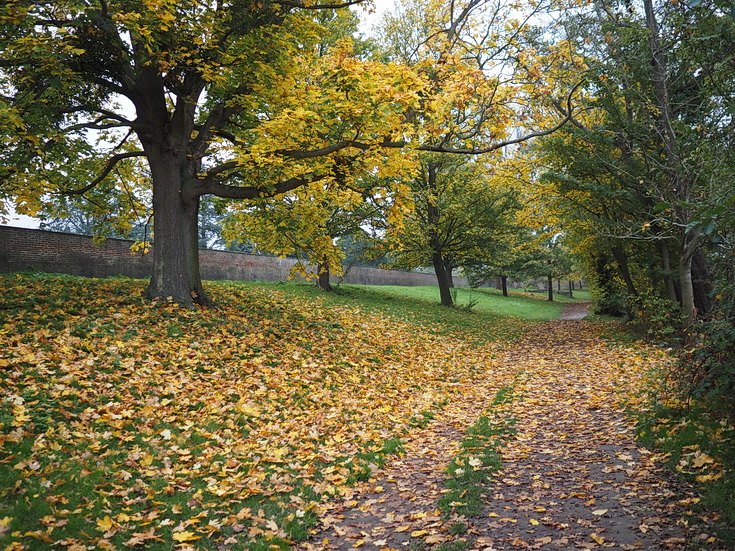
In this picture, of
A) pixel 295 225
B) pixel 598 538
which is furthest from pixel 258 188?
pixel 598 538

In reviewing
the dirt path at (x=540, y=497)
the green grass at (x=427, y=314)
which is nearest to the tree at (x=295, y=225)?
the green grass at (x=427, y=314)

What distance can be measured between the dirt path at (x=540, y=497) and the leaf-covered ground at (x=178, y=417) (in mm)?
436

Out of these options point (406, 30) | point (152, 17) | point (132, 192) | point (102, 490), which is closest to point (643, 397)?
point (102, 490)

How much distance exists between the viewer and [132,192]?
1370 cm

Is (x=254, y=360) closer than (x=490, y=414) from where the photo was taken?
No

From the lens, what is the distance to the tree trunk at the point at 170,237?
33.4 ft

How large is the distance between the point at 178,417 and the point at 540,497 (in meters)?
4.53

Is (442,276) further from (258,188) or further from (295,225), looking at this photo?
(258,188)

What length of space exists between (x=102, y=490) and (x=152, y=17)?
289 inches

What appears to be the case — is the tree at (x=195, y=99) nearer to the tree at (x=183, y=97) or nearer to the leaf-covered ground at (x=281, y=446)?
the tree at (x=183, y=97)

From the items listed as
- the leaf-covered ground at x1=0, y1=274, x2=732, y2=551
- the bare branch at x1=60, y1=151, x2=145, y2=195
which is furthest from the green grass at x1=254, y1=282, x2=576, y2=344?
the bare branch at x1=60, y1=151, x2=145, y2=195

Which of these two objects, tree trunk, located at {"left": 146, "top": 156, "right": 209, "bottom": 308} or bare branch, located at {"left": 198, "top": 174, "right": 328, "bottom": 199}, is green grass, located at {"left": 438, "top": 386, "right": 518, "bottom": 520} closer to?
bare branch, located at {"left": 198, "top": 174, "right": 328, "bottom": 199}

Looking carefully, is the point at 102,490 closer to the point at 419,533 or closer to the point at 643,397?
the point at 419,533

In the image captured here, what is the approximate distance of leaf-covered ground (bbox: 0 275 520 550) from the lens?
13.3ft
